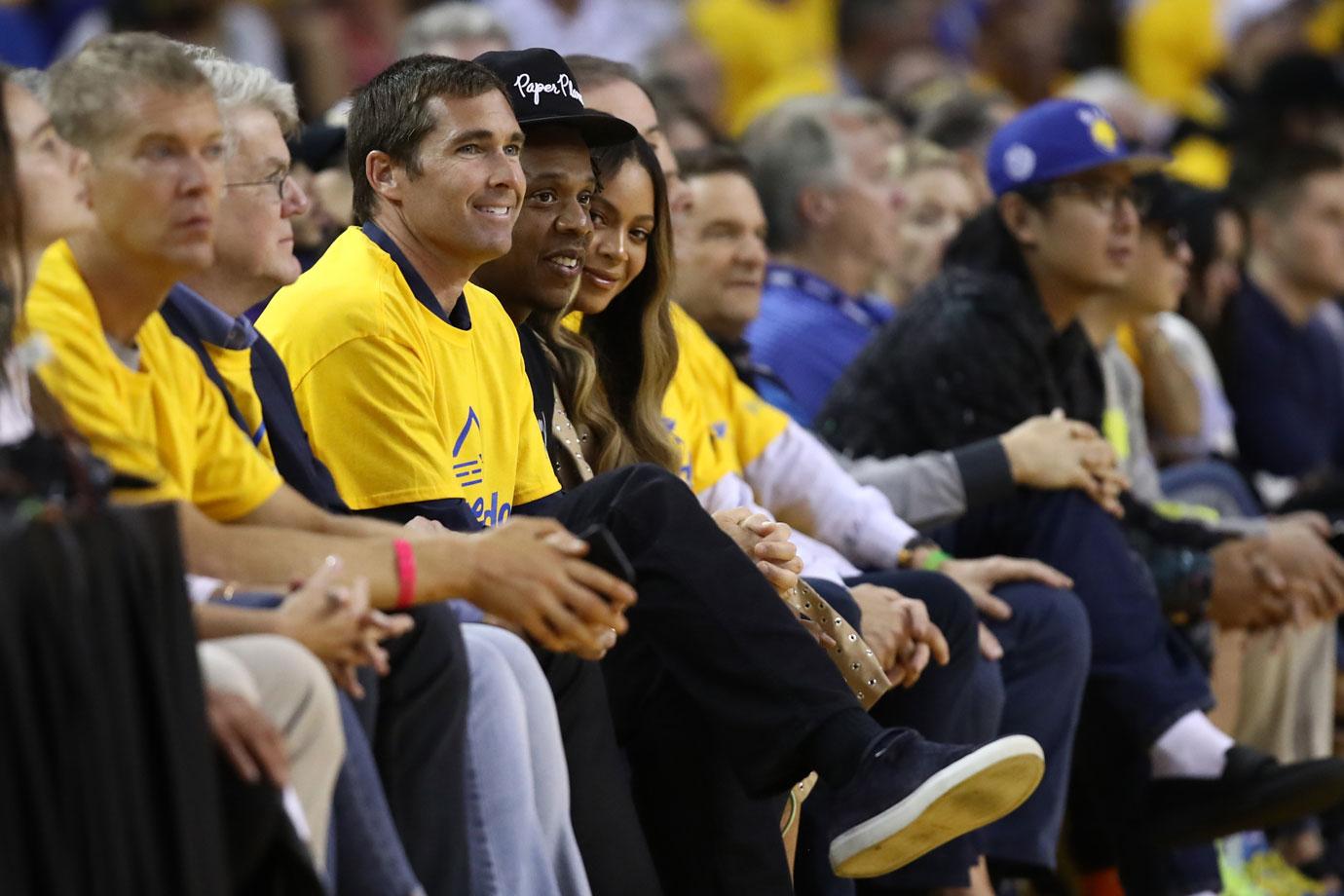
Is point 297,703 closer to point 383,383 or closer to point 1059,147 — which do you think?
point 383,383

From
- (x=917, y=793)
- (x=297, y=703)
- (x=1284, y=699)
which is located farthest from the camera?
(x=1284, y=699)

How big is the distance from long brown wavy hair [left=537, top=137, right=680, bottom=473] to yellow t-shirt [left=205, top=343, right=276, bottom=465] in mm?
986

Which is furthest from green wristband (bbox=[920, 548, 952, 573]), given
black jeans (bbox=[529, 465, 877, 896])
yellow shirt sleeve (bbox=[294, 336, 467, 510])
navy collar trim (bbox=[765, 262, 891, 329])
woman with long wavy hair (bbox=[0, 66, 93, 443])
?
woman with long wavy hair (bbox=[0, 66, 93, 443])

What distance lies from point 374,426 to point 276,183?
0.50 metres

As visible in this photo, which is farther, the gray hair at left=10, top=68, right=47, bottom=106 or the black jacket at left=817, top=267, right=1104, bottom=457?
the black jacket at left=817, top=267, right=1104, bottom=457

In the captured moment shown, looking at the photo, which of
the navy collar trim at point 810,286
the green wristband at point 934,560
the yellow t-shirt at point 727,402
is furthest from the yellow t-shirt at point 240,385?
the navy collar trim at point 810,286

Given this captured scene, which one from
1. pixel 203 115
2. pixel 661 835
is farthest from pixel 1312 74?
pixel 203 115

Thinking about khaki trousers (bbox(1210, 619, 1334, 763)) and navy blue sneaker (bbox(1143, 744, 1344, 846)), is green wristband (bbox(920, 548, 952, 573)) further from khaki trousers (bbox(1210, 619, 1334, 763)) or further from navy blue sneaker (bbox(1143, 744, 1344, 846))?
khaki trousers (bbox(1210, 619, 1334, 763))

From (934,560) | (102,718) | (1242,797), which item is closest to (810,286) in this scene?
(934,560)

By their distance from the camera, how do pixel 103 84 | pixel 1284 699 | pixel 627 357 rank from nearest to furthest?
pixel 103 84 < pixel 627 357 < pixel 1284 699

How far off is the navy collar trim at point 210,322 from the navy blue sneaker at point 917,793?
3.73 feet

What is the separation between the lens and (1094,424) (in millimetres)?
5539

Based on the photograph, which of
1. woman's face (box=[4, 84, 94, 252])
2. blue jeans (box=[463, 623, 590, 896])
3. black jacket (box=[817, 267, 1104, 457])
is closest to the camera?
woman's face (box=[4, 84, 94, 252])

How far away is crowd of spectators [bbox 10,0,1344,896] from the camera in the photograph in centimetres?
267
